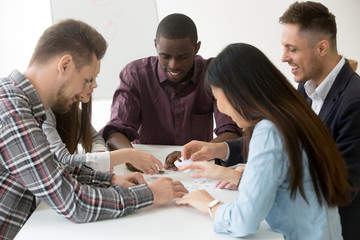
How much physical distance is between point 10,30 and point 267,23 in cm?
259

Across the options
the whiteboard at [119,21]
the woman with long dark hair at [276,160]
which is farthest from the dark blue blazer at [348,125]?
the whiteboard at [119,21]

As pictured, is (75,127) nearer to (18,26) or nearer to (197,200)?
(197,200)

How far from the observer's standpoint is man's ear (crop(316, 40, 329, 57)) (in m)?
1.80

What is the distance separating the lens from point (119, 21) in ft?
13.8

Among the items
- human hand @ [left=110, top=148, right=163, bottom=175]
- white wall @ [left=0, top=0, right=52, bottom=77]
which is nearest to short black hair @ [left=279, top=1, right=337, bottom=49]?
human hand @ [left=110, top=148, right=163, bottom=175]

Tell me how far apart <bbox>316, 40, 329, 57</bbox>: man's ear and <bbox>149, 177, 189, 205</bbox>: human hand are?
904 millimetres

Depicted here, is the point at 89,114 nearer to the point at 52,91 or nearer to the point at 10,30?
the point at 52,91

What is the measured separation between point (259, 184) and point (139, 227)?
0.37 metres

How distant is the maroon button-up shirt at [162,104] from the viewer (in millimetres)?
2314

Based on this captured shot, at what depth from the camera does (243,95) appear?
1.15 metres

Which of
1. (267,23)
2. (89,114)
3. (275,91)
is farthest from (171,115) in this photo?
(267,23)

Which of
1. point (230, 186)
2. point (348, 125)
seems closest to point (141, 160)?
point (230, 186)

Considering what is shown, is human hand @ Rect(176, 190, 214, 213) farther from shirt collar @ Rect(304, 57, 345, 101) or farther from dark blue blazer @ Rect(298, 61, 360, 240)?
shirt collar @ Rect(304, 57, 345, 101)

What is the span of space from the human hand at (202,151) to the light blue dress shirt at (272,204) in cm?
58
